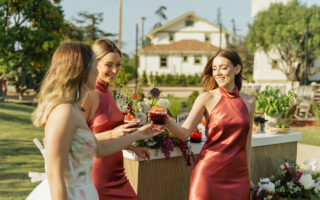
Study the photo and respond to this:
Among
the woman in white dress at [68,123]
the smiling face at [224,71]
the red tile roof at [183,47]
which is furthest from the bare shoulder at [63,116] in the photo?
the red tile roof at [183,47]

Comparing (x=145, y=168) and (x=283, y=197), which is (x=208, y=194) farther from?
(x=283, y=197)

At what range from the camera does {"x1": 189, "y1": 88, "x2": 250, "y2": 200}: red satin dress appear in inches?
110

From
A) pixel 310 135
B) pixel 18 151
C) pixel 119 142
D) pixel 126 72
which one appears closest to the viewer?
pixel 119 142

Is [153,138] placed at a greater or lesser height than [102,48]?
lesser

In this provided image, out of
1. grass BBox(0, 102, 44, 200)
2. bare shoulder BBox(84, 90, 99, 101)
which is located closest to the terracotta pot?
bare shoulder BBox(84, 90, 99, 101)

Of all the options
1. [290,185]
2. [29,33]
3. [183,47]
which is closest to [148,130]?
[290,185]

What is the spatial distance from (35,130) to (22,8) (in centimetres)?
570

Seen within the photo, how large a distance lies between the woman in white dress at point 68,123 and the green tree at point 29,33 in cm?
1253

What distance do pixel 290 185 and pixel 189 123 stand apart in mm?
2208

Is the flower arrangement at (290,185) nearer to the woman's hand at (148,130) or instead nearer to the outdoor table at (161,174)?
the outdoor table at (161,174)

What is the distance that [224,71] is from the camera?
298 cm

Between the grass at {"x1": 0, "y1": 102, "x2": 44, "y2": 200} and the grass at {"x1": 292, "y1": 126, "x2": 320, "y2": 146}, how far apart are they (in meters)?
7.89

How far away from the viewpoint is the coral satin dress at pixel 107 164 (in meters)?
2.46

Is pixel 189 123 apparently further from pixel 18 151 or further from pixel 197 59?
pixel 197 59
